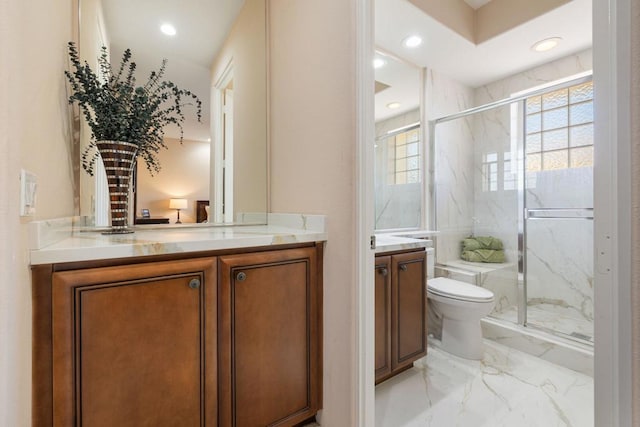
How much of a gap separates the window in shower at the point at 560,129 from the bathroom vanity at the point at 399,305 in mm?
1989

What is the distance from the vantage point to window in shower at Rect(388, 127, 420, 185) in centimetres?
292

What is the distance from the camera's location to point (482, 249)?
3.02 metres

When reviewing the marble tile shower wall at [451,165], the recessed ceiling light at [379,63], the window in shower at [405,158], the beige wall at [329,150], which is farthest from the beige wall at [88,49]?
the marble tile shower wall at [451,165]

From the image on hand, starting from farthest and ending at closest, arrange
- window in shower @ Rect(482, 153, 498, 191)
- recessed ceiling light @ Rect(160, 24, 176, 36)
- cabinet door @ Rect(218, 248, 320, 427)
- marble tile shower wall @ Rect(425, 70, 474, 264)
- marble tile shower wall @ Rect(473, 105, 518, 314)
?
window in shower @ Rect(482, 153, 498, 191) → marble tile shower wall @ Rect(425, 70, 474, 264) → marble tile shower wall @ Rect(473, 105, 518, 314) → recessed ceiling light @ Rect(160, 24, 176, 36) → cabinet door @ Rect(218, 248, 320, 427)

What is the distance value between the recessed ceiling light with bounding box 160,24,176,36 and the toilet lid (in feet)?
7.77

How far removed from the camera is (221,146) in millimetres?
1767

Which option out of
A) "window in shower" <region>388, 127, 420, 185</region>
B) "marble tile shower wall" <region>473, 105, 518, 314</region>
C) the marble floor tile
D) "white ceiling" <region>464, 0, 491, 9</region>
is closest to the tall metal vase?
the marble floor tile

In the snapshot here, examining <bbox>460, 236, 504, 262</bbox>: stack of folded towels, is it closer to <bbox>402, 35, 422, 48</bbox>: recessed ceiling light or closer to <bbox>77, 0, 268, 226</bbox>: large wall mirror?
<bbox>402, 35, 422, 48</bbox>: recessed ceiling light

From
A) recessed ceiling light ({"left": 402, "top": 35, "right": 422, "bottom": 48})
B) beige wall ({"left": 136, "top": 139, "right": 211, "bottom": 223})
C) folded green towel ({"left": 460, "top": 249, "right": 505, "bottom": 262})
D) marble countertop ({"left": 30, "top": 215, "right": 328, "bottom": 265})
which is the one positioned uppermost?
recessed ceiling light ({"left": 402, "top": 35, "right": 422, "bottom": 48})

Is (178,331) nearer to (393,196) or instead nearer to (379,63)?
(393,196)

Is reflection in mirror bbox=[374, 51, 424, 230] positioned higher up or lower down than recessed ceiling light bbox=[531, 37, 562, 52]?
lower down

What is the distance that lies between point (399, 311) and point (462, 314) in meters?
0.66

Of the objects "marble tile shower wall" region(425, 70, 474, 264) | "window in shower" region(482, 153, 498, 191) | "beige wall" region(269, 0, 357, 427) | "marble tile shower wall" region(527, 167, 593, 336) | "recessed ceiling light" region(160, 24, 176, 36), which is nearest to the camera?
"beige wall" region(269, 0, 357, 427)

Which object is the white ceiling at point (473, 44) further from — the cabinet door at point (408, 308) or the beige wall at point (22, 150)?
the beige wall at point (22, 150)
